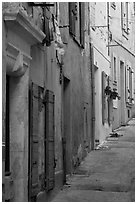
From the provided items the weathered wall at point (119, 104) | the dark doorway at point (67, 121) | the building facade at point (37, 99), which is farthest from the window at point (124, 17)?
the dark doorway at point (67, 121)

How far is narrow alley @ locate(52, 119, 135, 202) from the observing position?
8828 mm

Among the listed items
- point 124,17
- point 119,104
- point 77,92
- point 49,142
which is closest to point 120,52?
point 124,17

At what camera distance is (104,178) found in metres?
10.5

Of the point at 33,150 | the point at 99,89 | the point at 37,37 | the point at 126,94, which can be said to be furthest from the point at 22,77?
the point at 126,94

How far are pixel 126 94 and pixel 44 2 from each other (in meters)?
15.4

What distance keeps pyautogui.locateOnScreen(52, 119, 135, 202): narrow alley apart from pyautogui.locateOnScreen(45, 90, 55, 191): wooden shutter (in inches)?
23.1

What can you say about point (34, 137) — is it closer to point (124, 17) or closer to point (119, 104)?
point (119, 104)

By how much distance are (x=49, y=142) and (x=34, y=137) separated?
1.12 meters

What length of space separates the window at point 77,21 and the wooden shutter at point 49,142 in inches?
134

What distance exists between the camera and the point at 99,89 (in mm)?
15836

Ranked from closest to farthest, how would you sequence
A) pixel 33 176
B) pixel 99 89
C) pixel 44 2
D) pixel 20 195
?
pixel 20 195 < pixel 33 176 < pixel 44 2 < pixel 99 89

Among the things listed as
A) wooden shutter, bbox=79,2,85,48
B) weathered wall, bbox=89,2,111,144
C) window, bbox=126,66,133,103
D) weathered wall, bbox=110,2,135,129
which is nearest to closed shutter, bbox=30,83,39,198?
wooden shutter, bbox=79,2,85,48

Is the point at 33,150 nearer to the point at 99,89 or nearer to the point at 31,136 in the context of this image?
the point at 31,136

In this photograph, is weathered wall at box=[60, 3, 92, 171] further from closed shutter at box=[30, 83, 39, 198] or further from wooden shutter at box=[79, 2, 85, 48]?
closed shutter at box=[30, 83, 39, 198]
